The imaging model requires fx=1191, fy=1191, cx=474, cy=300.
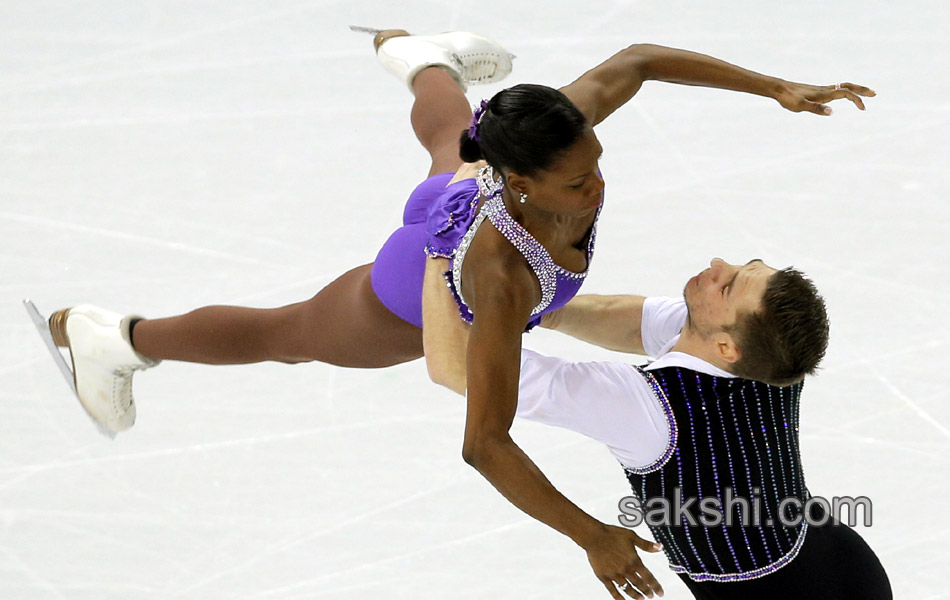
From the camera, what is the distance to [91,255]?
12.5ft

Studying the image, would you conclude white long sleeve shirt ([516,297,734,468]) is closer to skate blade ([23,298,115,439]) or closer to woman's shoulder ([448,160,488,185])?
woman's shoulder ([448,160,488,185])

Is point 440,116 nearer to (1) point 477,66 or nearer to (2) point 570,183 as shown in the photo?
(1) point 477,66

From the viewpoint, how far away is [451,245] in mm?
2504

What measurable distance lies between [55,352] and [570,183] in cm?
183

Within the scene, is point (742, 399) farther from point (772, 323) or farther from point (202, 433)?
point (202, 433)

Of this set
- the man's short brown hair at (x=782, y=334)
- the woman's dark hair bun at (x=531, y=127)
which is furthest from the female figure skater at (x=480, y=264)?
the man's short brown hair at (x=782, y=334)

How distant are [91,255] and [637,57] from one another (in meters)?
1.97

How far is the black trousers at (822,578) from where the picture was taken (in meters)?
2.47

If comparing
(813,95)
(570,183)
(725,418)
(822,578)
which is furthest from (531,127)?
(822,578)

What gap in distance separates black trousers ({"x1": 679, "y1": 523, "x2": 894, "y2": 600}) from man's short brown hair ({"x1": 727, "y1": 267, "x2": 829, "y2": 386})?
38cm

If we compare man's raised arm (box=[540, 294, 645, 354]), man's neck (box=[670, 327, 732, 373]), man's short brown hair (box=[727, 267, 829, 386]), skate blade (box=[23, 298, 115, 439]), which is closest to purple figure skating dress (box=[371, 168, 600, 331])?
man's neck (box=[670, 327, 732, 373])

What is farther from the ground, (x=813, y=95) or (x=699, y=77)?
(x=699, y=77)

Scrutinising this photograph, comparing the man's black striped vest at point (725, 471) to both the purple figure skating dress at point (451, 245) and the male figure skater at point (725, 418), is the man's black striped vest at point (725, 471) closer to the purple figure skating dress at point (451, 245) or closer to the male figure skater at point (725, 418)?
the male figure skater at point (725, 418)

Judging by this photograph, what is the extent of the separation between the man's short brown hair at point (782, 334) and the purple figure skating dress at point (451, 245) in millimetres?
360
